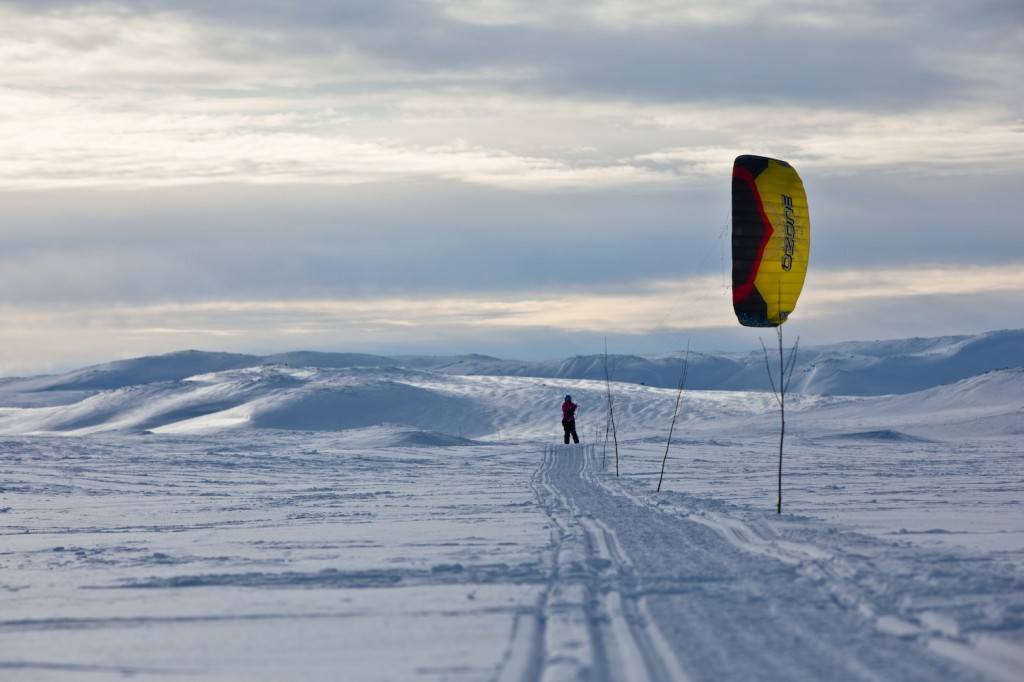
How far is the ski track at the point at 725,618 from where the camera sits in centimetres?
472

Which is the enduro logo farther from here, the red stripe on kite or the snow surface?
the snow surface

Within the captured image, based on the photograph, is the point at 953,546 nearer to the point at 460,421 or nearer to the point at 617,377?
the point at 460,421

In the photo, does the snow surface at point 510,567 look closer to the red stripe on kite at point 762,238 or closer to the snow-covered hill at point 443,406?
the red stripe on kite at point 762,238

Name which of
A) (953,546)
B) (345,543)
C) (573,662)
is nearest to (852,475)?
(953,546)

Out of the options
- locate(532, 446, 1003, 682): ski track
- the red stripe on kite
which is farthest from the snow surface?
the red stripe on kite

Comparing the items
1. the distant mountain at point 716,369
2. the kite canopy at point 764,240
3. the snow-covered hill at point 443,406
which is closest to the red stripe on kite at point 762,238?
the kite canopy at point 764,240

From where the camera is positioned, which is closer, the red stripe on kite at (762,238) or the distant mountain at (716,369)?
the red stripe on kite at (762,238)

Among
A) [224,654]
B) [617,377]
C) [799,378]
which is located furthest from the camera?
[617,377]

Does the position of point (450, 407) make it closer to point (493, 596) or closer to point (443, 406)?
point (443, 406)

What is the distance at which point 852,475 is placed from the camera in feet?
59.3

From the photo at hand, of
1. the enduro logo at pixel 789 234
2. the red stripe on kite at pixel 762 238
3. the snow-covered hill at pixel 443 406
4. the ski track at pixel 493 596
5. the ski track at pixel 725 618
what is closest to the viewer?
the ski track at pixel 725 618

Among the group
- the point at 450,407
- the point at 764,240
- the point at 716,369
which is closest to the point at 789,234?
the point at 764,240

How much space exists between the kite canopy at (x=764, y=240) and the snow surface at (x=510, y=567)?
9.83ft

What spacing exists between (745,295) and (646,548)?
9.69 meters
